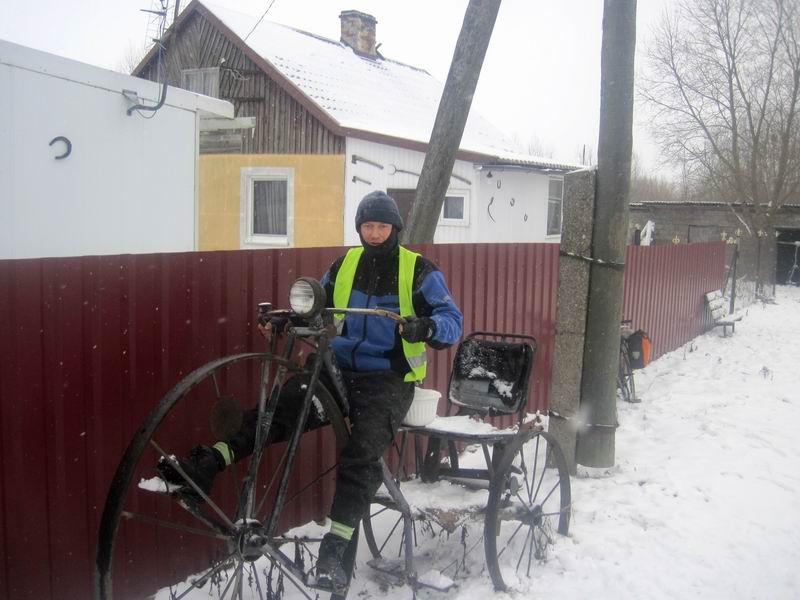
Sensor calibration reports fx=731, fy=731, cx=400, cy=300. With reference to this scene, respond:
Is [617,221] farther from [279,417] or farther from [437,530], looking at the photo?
[279,417]

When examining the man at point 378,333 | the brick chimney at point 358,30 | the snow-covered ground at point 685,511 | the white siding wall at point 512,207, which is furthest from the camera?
the brick chimney at point 358,30

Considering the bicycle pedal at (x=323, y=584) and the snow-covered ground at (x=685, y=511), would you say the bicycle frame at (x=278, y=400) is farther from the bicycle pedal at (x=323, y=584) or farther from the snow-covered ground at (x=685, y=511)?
the snow-covered ground at (x=685, y=511)

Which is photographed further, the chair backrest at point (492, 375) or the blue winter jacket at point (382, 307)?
the chair backrest at point (492, 375)

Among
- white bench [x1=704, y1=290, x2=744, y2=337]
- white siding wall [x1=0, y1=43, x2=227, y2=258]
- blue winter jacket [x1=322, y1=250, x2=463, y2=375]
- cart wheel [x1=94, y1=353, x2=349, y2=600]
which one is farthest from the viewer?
white bench [x1=704, y1=290, x2=744, y2=337]

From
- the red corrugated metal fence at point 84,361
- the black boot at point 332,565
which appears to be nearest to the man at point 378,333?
the black boot at point 332,565

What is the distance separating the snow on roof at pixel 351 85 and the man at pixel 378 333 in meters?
10.5

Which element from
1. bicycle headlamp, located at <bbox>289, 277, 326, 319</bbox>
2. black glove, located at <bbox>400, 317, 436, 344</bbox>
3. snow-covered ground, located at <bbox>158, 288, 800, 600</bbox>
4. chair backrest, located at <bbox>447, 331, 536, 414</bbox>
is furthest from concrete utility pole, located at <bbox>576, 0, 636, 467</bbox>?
bicycle headlamp, located at <bbox>289, 277, 326, 319</bbox>

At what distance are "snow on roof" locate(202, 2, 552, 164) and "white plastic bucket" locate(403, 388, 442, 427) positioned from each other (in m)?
10.7

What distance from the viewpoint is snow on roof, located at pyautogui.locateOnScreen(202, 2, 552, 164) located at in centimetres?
1489

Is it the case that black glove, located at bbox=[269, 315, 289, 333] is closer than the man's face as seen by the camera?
Yes

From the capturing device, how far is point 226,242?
15453 millimetres

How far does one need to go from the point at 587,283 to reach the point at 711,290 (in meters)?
9.18

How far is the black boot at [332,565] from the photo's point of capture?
9.36 ft

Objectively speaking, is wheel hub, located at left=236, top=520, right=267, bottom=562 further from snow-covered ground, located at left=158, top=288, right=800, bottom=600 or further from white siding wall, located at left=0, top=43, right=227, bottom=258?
white siding wall, located at left=0, top=43, right=227, bottom=258
